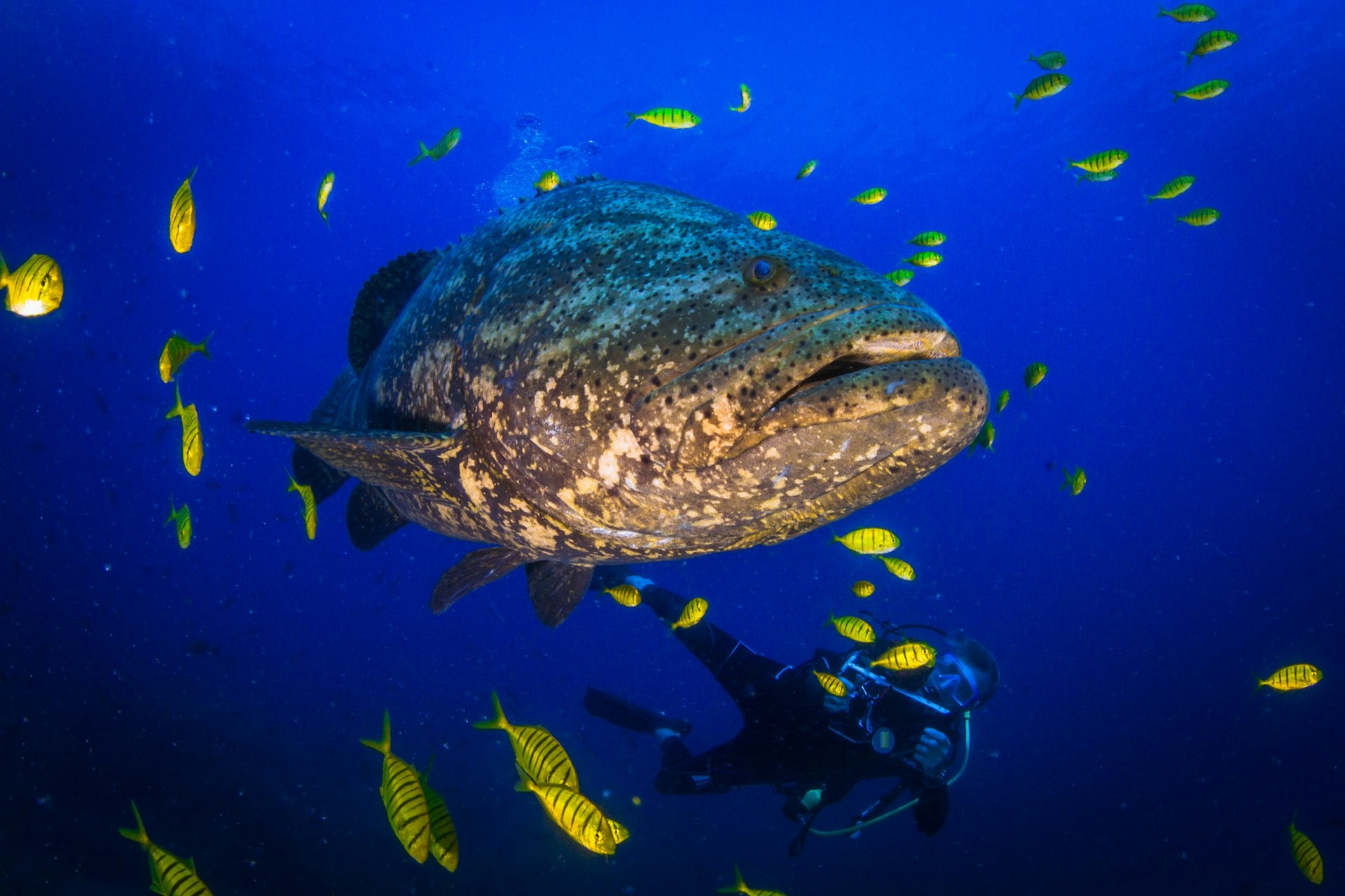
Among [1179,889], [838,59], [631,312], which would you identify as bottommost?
[1179,889]

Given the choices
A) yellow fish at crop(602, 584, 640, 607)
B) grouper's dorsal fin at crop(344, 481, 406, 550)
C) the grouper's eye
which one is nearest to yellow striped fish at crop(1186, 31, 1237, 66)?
the grouper's eye

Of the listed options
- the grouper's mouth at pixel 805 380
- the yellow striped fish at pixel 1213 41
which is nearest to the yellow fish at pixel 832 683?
the grouper's mouth at pixel 805 380

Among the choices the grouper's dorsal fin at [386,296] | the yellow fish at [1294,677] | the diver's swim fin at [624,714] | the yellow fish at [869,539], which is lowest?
the yellow fish at [1294,677]

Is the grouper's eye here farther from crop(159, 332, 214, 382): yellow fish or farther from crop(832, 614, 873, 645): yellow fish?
crop(832, 614, 873, 645): yellow fish

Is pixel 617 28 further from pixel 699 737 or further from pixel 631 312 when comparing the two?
pixel 699 737

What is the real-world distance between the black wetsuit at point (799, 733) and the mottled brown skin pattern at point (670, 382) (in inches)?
197

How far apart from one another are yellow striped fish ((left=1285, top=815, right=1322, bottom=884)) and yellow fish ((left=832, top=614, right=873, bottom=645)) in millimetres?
3996

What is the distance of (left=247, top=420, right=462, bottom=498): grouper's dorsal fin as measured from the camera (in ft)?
7.82

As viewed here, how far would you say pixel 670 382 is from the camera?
187 centimetres

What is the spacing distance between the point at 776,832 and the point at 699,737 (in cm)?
1493

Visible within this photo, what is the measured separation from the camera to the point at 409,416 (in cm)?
292

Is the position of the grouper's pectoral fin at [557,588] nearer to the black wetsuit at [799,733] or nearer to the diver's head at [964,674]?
the black wetsuit at [799,733]

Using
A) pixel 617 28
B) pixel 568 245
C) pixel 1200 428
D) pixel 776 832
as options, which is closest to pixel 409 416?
pixel 568 245

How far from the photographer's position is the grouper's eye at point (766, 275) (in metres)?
1.91
